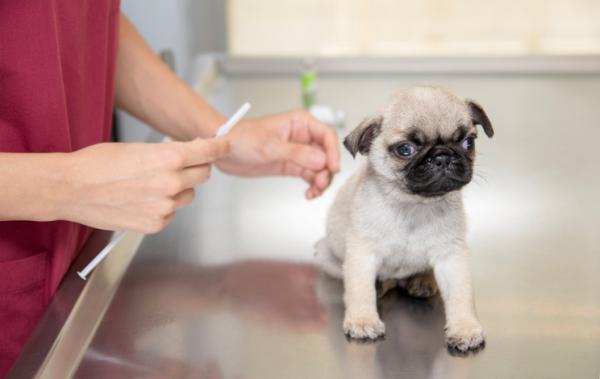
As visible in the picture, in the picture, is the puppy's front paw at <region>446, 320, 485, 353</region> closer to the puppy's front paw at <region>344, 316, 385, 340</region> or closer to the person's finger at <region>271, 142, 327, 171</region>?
the puppy's front paw at <region>344, 316, 385, 340</region>

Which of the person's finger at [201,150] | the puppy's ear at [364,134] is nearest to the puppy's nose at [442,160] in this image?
the puppy's ear at [364,134]

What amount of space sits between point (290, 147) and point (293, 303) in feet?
1.04

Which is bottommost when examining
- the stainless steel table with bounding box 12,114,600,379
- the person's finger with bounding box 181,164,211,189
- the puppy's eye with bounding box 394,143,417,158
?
the stainless steel table with bounding box 12,114,600,379

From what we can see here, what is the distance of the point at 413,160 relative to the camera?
3.13 ft

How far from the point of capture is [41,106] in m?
0.96

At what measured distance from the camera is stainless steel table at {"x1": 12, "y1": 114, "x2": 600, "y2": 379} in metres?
0.87

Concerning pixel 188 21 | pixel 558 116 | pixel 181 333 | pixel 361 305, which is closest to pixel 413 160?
pixel 361 305

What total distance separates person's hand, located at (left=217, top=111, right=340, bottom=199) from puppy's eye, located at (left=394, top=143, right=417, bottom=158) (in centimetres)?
29

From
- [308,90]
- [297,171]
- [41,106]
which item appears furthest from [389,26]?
[41,106]

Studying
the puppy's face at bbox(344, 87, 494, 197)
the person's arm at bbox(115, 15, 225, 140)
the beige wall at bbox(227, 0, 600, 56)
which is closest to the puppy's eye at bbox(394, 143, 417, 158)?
the puppy's face at bbox(344, 87, 494, 197)

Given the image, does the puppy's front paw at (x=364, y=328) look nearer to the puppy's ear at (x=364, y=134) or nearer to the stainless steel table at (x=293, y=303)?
the stainless steel table at (x=293, y=303)

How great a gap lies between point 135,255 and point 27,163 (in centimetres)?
33

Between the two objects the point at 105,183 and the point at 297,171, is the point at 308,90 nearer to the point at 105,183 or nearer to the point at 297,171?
the point at 297,171

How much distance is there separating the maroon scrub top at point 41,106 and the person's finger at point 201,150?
167 mm
